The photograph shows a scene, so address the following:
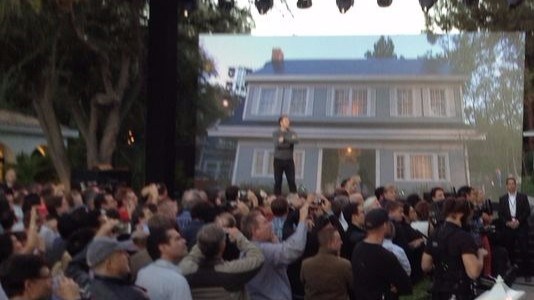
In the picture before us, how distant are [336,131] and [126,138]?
9.40 metres

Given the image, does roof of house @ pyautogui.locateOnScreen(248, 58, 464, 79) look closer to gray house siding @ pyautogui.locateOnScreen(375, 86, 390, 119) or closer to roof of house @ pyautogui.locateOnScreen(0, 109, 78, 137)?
gray house siding @ pyautogui.locateOnScreen(375, 86, 390, 119)

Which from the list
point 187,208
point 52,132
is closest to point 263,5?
point 52,132

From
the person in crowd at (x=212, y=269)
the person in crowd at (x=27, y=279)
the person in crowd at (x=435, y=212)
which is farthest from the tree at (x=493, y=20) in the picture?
the person in crowd at (x=27, y=279)

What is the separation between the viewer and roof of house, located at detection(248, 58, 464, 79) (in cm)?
1981

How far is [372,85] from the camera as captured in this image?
793 inches

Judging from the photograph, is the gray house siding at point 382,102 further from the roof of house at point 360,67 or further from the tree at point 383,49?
the tree at point 383,49

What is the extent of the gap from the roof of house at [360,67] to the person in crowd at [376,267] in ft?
42.1

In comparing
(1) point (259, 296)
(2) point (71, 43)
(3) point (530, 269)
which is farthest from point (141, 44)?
(1) point (259, 296)

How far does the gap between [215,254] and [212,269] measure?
0.11 metres

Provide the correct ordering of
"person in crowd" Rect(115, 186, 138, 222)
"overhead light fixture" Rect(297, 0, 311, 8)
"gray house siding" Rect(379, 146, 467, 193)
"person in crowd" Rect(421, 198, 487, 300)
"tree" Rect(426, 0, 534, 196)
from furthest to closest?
"gray house siding" Rect(379, 146, 467, 193)
"tree" Rect(426, 0, 534, 196)
"overhead light fixture" Rect(297, 0, 311, 8)
"person in crowd" Rect(115, 186, 138, 222)
"person in crowd" Rect(421, 198, 487, 300)

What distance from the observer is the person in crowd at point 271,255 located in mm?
7414

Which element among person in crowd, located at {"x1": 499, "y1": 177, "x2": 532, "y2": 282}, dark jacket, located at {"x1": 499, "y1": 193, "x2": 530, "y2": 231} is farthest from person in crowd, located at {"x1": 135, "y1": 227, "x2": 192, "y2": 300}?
dark jacket, located at {"x1": 499, "y1": 193, "x2": 530, "y2": 231}

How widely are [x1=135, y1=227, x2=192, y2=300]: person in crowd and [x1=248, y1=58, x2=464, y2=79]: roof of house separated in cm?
1415

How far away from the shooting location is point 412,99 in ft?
65.6
